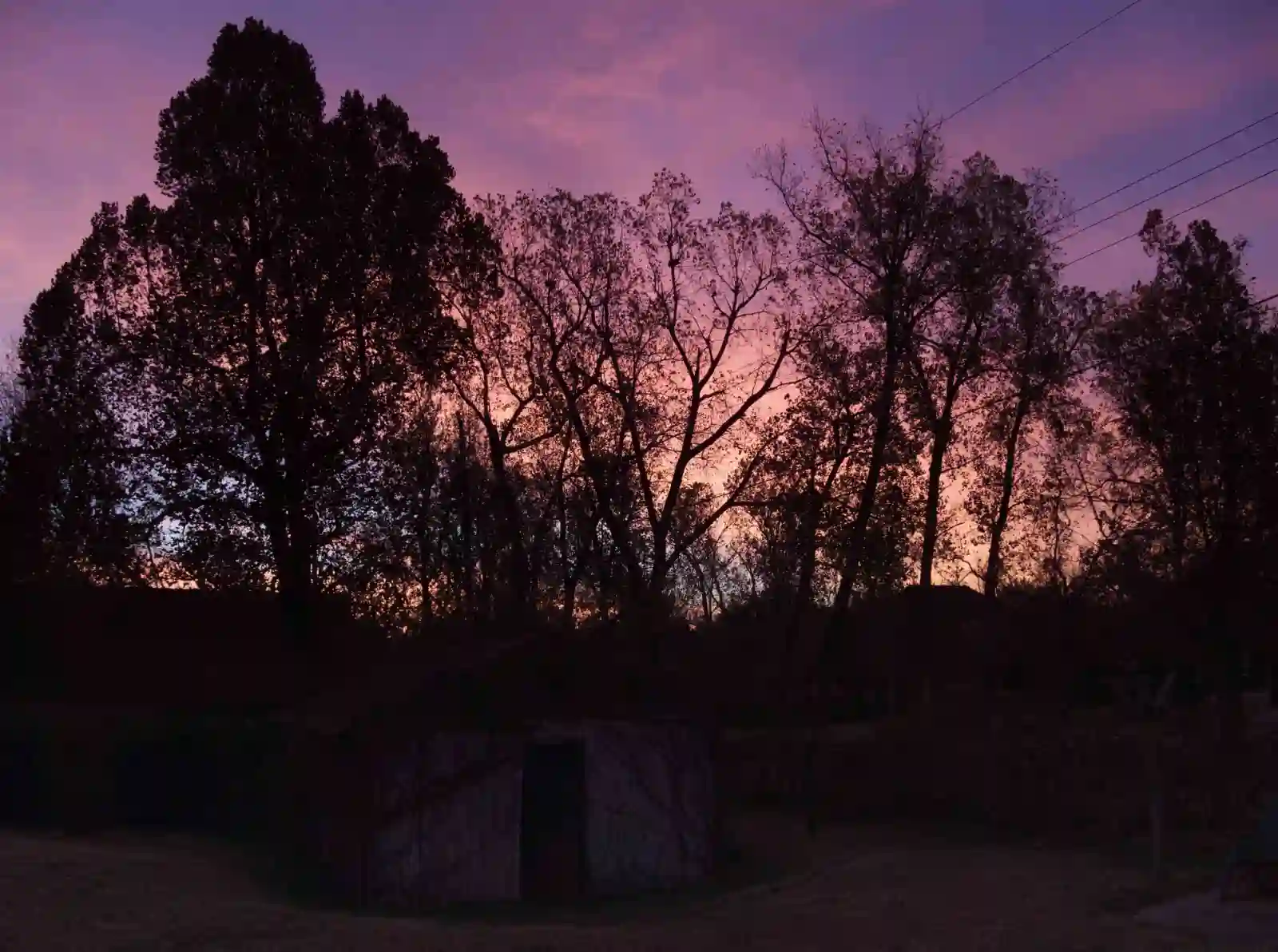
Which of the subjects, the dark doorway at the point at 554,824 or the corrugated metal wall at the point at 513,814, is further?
the dark doorway at the point at 554,824

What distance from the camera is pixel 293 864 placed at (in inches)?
812

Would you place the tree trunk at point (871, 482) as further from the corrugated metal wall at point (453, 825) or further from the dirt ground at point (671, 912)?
the corrugated metal wall at point (453, 825)

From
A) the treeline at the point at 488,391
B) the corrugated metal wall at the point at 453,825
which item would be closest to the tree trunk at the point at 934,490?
the treeline at the point at 488,391

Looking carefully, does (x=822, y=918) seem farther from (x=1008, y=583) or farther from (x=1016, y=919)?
(x=1008, y=583)

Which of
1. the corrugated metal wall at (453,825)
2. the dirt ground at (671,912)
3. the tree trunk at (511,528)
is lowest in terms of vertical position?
the dirt ground at (671,912)

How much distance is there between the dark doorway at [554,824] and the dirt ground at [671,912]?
1.19 m

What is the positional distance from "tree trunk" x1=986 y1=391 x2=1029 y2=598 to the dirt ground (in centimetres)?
1736

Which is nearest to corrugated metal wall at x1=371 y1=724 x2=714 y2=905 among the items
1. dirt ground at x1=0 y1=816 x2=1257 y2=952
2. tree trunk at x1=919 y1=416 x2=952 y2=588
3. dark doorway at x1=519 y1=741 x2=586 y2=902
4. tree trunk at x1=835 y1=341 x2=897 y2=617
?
dark doorway at x1=519 y1=741 x2=586 y2=902

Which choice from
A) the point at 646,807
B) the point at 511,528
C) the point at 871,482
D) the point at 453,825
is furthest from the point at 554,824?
the point at 511,528

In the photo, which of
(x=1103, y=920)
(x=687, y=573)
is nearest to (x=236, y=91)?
(x=1103, y=920)

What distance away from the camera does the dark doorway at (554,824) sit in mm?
20047

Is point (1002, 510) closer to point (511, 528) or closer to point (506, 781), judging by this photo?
point (511, 528)

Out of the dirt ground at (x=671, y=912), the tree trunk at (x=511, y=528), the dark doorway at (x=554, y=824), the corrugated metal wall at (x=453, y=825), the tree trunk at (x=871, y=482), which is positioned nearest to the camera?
the dirt ground at (x=671, y=912)

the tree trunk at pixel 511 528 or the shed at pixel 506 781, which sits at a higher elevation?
the tree trunk at pixel 511 528
